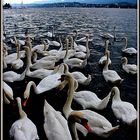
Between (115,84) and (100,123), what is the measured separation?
2.72m

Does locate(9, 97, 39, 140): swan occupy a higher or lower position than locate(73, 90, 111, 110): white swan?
lower

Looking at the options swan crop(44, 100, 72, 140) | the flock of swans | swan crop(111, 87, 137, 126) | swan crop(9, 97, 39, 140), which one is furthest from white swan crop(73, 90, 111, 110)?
swan crop(9, 97, 39, 140)

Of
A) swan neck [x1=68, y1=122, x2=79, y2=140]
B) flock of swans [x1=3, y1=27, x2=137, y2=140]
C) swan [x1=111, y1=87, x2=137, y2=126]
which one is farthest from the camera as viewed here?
swan [x1=111, y1=87, x2=137, y2=126]

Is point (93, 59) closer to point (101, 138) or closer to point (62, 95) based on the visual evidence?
point (62, 95)

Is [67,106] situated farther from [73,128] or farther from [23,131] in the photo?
[73,128]

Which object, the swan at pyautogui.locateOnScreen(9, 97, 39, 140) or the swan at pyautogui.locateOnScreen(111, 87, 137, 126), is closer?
the swan at pyautogui.locateOnScreen(9, 97, 39, 140)

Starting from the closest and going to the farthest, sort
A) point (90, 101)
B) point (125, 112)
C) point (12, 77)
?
point (125, 112) < point (90, 101) < point (12, 77)

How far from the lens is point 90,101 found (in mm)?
5418

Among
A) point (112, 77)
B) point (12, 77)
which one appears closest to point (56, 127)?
point (12, 77)

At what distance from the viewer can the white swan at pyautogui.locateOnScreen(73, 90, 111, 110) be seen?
208 inches

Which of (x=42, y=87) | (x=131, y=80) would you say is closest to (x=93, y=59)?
(x=131, y=80)

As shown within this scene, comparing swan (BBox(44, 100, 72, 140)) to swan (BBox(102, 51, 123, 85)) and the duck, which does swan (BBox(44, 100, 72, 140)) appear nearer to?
the duck

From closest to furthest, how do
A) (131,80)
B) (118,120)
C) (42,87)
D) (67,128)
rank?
1. (67,128)
2. (118,120)
3. (42,87)
4. (131,80)

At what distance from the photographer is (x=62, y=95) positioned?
645 centimetres
